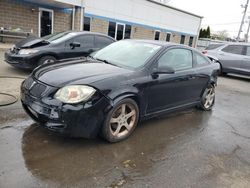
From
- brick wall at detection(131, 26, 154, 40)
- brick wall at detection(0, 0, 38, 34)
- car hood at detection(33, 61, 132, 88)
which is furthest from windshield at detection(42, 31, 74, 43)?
brick wall at detection(131, 26, 154, 40)

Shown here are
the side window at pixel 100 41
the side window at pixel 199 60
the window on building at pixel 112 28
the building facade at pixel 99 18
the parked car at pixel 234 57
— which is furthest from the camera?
the window on building at pixel 112 28

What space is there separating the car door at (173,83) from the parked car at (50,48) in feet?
12.2

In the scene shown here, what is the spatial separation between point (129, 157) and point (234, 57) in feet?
32.6

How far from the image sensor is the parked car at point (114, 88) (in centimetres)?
307

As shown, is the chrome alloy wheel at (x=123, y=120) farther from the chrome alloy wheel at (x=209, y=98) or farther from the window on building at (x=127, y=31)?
the window on building at (x=127, y=31)

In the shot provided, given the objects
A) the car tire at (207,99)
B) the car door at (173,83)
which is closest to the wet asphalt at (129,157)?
the car door at (173,83)

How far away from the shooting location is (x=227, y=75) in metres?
12.7

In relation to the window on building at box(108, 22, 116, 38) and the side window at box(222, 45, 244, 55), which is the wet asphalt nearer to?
the side window at box(222, 45, 244, 55)

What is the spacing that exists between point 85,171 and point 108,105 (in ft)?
2.93

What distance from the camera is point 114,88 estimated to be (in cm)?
333

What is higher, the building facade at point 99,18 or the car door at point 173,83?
the building facade at point 99,18

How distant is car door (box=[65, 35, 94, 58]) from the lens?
742 cm

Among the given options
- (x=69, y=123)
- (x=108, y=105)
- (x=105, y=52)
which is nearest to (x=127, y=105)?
(x=108, y=105)

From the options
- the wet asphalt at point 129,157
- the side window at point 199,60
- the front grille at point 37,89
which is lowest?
the wet asphalt at point 129,157
